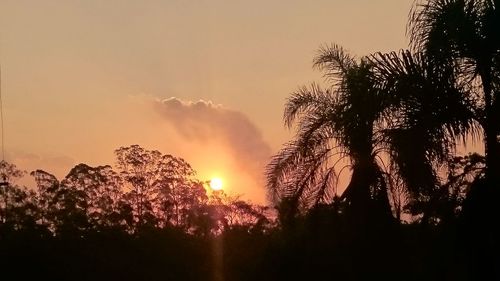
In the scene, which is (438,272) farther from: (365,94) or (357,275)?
(357,275)

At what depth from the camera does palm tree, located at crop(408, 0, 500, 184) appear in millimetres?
12234

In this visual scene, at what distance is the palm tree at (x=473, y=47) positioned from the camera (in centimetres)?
1223

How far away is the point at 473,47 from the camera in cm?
1233

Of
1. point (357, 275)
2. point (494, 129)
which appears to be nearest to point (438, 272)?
point (494, 129)

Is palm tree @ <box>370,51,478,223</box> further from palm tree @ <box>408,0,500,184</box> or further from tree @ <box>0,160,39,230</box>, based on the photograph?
tree @ <box>0,160,39,230</box>

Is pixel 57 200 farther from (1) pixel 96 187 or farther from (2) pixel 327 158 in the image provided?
(2) pixel 327 158

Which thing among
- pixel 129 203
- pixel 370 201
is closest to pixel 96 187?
pixel 129 203

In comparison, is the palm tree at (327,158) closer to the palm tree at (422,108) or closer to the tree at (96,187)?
the palm tree at (422,108)

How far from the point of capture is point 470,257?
12586 mm

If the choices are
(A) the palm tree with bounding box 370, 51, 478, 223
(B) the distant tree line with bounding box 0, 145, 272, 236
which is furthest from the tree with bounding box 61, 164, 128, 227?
(A) the palm tree with bounding box 370, 51, 478, 223

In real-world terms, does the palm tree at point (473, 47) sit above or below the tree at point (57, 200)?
below

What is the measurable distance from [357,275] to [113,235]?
10.2 meters

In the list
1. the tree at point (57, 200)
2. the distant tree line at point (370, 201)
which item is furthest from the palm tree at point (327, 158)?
the tree at point (57, 200)

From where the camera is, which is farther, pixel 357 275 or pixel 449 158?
pixel 357 275
